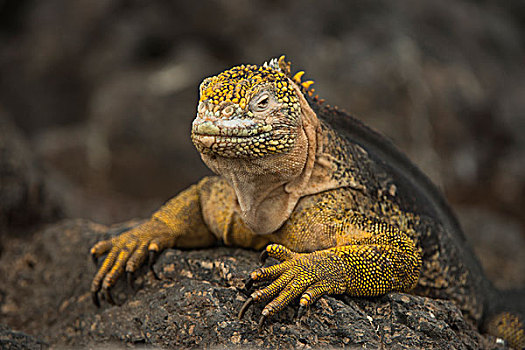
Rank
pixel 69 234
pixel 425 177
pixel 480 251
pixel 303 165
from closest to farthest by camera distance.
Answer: pixel 303 165 < pixel 425 177 < pixel 69 234 < pixel 480 251

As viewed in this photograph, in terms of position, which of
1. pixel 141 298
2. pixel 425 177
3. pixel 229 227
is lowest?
pixel 141 298

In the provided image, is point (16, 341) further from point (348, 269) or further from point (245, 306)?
point (348, 269)

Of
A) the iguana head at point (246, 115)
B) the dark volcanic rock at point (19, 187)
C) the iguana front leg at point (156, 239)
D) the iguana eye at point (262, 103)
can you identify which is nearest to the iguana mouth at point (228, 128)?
the iguana head at point (246, 115)

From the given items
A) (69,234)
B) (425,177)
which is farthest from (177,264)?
(425,177)

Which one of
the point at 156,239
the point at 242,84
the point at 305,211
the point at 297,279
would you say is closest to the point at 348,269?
the point at 297,279

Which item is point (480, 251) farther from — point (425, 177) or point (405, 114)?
point (425, 177)

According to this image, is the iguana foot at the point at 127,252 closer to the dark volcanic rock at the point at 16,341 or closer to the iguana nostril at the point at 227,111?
the dark volcanic rock at the point at 16,341

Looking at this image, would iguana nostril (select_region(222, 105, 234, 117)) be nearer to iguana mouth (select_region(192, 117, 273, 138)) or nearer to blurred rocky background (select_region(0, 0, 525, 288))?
iguana mouth (select_region(192, 117, 273, 138))
